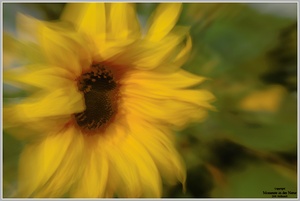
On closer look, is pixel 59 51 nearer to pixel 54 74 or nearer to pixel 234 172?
pixel 54 74

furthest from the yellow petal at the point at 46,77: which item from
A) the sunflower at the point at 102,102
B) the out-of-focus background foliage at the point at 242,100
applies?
the out-of-focus background foliage at the point at 242,100

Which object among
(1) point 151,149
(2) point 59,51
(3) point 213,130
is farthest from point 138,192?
(2) point 59,51

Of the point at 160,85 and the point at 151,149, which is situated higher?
the point at 160,85

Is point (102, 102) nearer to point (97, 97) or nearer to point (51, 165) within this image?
point (97, 97)

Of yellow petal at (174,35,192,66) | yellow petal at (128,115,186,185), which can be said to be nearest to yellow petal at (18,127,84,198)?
yellow petal at (128,115,186,185)

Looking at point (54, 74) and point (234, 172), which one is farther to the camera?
point (234, 172)

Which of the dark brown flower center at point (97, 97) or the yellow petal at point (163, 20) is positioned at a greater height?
the yellow petal at point (163, 20)

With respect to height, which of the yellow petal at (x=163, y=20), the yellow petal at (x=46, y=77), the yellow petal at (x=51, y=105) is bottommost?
the yellow petal at (x=51, y=105)

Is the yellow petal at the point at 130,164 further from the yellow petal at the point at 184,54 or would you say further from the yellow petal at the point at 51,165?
the yellow petal at the point at 184,54
